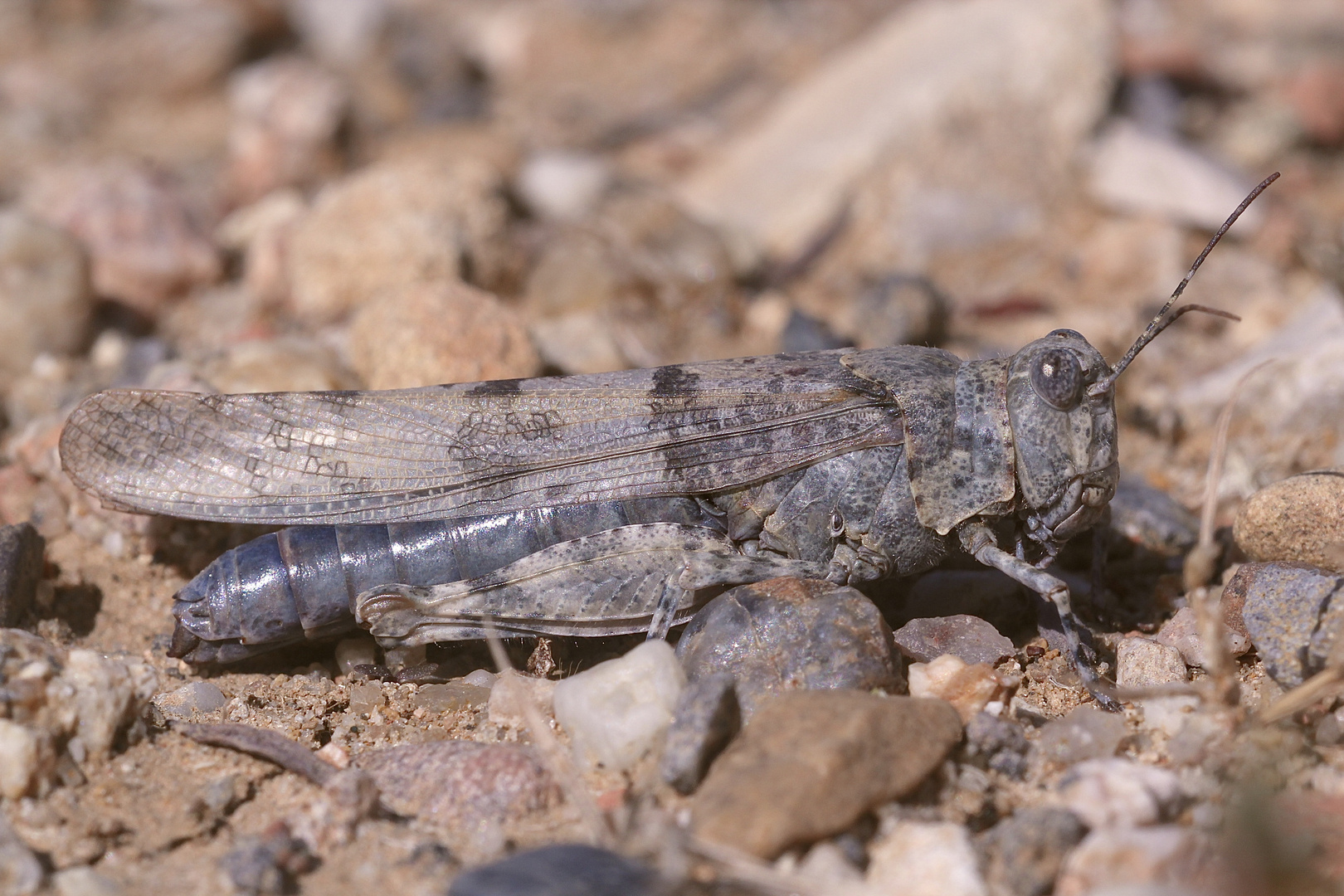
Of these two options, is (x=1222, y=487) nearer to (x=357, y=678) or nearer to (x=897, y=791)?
(x=897, y=791)

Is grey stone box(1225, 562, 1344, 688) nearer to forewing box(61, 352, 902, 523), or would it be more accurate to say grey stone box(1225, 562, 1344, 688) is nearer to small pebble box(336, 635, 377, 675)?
forewing box(61, 352, 902, 523)

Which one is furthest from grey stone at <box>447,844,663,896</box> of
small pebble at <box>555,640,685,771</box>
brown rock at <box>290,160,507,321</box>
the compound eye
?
brown rock at <box>290,160,507,321</box>

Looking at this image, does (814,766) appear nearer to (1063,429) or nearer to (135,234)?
(1063,429)

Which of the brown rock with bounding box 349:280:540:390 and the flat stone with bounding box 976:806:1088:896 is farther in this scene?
the brown rock with bounding box 349:280:540:390

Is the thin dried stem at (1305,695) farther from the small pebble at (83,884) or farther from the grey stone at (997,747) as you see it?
the small pebble at (83,884)

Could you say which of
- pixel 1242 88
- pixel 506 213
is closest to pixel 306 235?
pixel 506 213

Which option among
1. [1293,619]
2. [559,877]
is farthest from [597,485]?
[1293,619]
